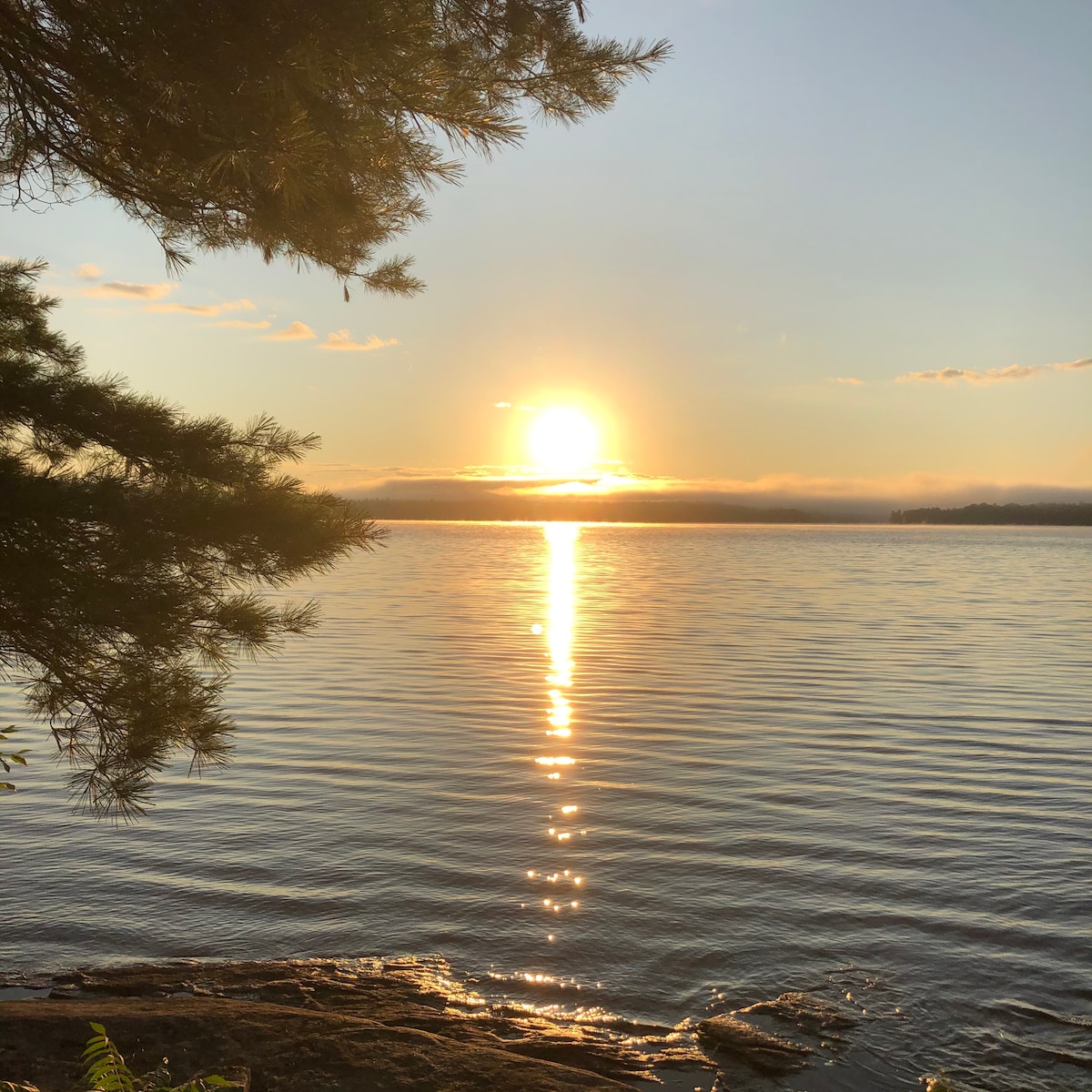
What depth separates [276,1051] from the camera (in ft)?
17.9

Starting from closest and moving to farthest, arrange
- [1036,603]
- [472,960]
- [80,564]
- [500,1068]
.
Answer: [500,1068]
[80,564]
[472,960]
[1036,603]

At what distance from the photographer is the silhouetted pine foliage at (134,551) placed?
612 centimetres

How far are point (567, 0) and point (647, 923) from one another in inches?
284

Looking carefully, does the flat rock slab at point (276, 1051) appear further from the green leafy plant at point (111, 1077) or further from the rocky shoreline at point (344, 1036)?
the green leafy plant at point (111, 1077)

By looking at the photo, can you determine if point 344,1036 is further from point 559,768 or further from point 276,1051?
point 559,768

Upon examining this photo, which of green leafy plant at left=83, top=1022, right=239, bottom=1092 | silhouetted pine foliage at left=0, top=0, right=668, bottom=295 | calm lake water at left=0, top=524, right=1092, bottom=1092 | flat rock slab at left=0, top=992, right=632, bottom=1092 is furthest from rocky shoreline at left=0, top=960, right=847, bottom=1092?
silhouetted pine foliage at left=0, top=0, right=668, bottom=295

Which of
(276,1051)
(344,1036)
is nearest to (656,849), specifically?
(344,1036)

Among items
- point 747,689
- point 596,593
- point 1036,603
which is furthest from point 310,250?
point 596,593

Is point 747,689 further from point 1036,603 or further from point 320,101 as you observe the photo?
point 1036,603

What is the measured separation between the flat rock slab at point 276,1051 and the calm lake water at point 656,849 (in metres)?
1.57

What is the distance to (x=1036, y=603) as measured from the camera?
40.0m

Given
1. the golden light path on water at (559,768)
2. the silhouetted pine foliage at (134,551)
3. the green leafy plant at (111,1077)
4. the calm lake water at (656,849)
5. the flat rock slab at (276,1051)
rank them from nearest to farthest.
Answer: the green leafy plant at (111,1077) → the flat rock slab at (276,1051) → the silhouetted pine foliage at (134,551) → the calm lake water at (656,849) → the golden light path on water at (559,768)

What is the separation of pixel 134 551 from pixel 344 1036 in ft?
9.74

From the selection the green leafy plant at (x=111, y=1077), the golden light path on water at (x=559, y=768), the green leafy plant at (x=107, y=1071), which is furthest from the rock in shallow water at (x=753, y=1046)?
the green leafy plant at (x=107, y=1071)
